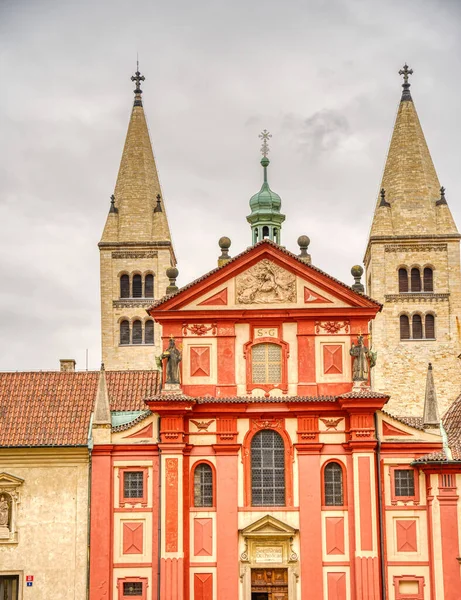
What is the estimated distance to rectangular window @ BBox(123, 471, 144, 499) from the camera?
3834cm

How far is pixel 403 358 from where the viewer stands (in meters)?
64.4

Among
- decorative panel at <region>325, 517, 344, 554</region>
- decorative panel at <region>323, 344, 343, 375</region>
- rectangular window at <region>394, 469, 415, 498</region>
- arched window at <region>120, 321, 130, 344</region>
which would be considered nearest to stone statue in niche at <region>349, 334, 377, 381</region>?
decorative panel at <region>323, 344, 343, 375</region>

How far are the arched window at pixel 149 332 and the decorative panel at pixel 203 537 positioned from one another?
2899 centimetres

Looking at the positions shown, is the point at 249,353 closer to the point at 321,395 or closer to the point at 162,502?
the point at 321,395

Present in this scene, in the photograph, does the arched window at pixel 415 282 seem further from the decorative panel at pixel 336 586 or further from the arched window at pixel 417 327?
the decorative panel at pixel 336 586

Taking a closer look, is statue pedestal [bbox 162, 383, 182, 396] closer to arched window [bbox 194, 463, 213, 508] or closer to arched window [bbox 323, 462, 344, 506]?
arched window [bbox 194, 463, 213, 508]

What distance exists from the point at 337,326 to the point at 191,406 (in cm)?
551

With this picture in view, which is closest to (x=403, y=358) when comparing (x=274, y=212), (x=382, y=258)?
(x=382, y=258)

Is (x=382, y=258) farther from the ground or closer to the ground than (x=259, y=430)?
farther from the ground

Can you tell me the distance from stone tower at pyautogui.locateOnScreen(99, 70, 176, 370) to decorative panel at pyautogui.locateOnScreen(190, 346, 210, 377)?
85.7ft

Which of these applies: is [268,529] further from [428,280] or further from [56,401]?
[428,280]

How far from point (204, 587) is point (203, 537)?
156 cm

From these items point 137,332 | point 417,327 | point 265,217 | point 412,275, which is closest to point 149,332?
point 137,332

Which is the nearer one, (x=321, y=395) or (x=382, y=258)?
(x=321, y=395)
